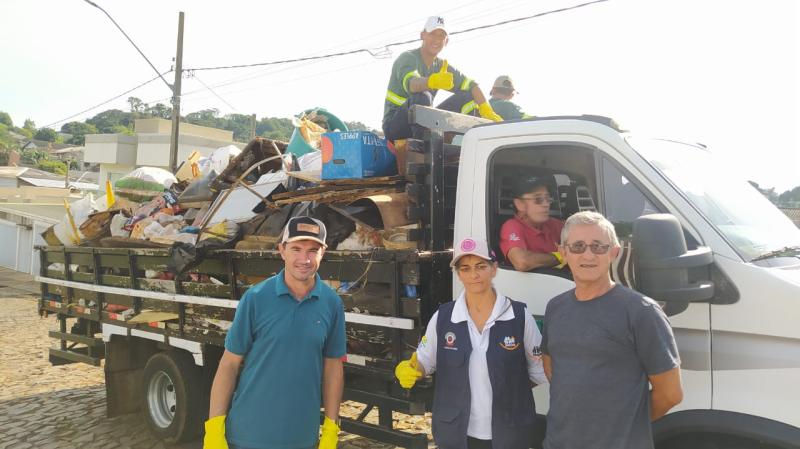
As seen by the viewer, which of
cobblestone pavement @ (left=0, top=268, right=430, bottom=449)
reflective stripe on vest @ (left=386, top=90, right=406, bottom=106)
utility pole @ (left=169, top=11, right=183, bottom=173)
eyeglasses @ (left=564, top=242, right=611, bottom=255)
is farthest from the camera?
utility pole @ (left=169, top=11, right=183, bottom=173)

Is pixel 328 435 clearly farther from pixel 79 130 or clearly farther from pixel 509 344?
pixel 79 130

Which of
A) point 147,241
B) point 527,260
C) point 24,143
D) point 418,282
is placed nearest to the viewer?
point 527,260

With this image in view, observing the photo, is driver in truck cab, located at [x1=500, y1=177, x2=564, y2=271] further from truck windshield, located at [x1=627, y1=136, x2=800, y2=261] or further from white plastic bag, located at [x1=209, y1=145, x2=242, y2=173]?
white plastic bag, located at [x1=209, y1=145, x2=242, y2=173]

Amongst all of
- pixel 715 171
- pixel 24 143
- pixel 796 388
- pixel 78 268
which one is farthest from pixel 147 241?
pixel 24 143

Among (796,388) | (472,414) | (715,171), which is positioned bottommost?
(472,414)

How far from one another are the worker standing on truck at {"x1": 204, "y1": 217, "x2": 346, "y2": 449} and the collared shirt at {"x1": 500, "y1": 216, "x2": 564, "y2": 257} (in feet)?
3.17

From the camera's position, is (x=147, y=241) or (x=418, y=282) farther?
(x=147, y=241)

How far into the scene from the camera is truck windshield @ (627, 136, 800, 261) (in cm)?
248

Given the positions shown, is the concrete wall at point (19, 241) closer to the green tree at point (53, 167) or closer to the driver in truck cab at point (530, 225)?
the driver in truck cab at point (530, 225)

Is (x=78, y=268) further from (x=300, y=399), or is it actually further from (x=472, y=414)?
(x=472, y=414)

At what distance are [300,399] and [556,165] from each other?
5.77ft

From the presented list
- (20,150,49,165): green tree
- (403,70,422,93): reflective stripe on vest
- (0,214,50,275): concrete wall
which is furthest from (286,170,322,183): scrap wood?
(20,150,49,165): green tree

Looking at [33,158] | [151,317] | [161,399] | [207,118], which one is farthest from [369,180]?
[33,158]

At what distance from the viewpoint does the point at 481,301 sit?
246cm
